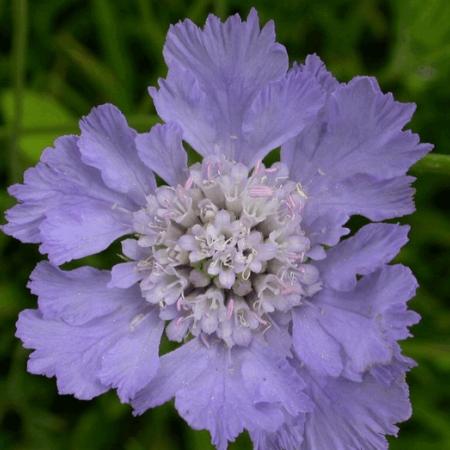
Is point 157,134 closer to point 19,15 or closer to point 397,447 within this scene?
point 19,15

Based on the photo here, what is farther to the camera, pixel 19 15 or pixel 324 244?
pixel 19 15

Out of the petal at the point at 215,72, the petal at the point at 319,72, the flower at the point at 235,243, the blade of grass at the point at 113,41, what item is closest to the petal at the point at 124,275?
the flower at the point at 235,243

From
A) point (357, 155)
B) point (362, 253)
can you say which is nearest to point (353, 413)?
point (362, 253)

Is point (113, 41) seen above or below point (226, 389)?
above

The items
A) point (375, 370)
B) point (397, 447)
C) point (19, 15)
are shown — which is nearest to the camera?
point (375, 370)

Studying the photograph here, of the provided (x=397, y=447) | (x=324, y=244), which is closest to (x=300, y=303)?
(x=324, y=244)

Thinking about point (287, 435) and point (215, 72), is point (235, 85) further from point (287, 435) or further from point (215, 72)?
point (287, 435)

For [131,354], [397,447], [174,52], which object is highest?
[174,52]
